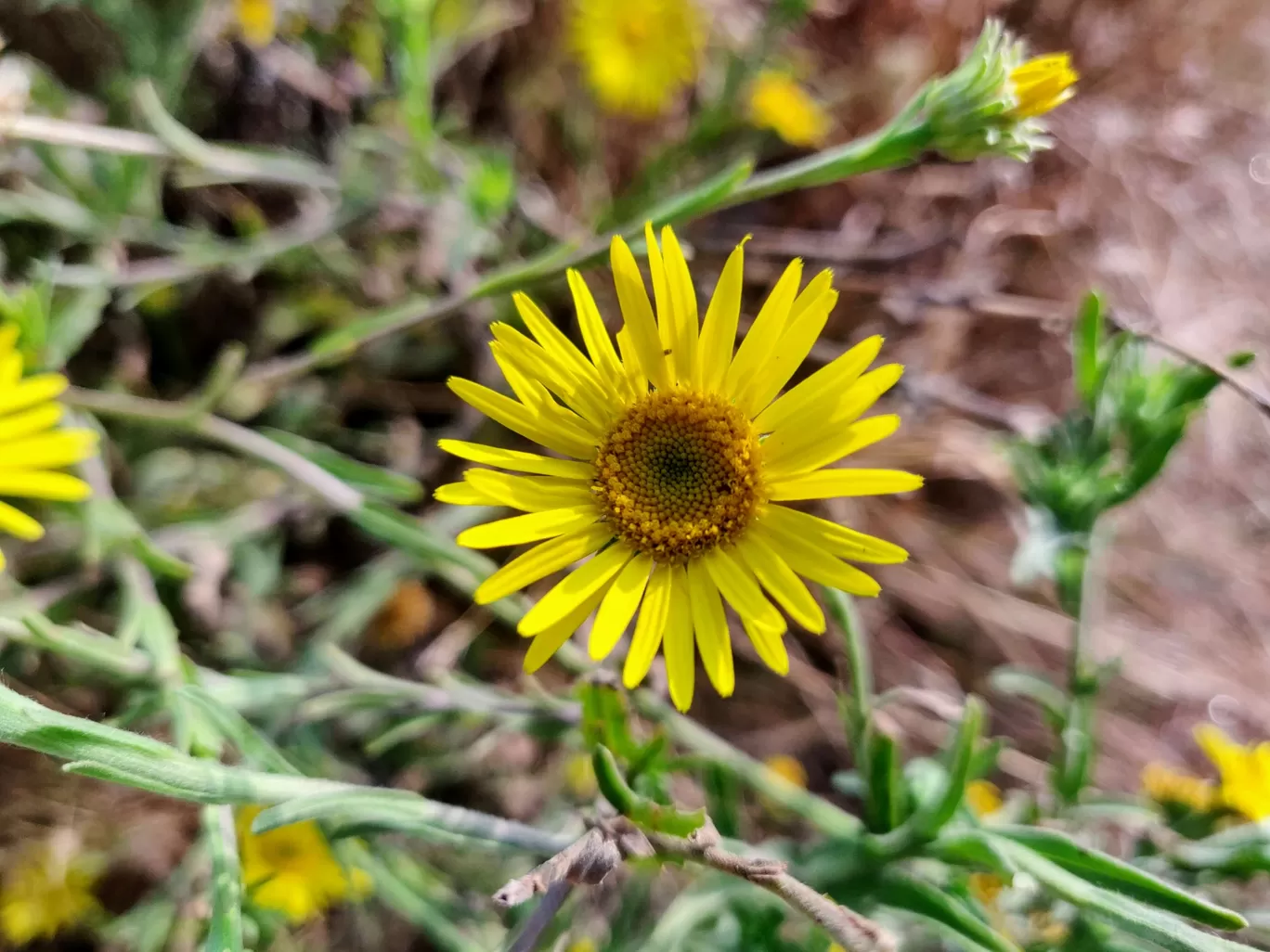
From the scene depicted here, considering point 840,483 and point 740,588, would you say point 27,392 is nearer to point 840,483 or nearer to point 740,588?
point 740,588

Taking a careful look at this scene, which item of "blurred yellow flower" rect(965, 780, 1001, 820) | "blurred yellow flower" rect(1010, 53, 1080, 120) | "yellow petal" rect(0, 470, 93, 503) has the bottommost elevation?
"yellow petal" rect(0, 470, 93, 503)

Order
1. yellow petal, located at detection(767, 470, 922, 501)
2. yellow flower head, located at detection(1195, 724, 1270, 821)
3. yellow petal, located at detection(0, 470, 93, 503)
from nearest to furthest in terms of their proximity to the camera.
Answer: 1. yellow petal, located at detection(767, 470, 922, 501)
2. yellow petal, located at detection(0, 470, 93, 503)
3. yellow flower head, located at detection(1195, 724, 1270, 821)

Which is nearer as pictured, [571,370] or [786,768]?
[571,370]

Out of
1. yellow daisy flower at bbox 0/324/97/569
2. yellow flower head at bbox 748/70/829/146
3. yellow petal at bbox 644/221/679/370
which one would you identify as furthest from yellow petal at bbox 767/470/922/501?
yellow flower head at bbox 748/70/829/146

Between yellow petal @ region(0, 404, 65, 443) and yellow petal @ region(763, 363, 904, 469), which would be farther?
yellow petal @ region(0, 404, 65, 443)

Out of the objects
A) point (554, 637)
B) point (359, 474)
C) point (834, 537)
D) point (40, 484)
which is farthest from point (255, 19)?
point (834, 537)

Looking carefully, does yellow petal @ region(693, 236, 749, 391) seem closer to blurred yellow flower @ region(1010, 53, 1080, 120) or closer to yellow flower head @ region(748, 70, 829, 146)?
blurred yellow flower @ region(1010, 53, 1080, 120)

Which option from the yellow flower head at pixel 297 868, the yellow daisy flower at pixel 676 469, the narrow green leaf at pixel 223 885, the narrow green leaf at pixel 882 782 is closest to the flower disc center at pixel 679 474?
the yellow daisy flower at pixel 676 469

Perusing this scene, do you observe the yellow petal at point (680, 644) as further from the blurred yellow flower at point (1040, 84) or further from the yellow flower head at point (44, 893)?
the yellow flower head at point (44, 893)
